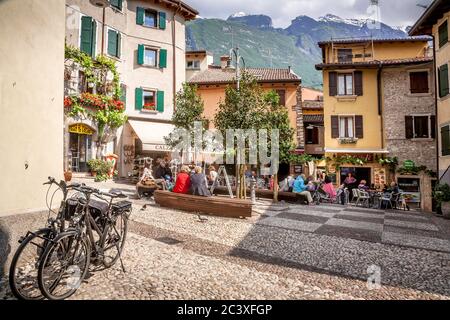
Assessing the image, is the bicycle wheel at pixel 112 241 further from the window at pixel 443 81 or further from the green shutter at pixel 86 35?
the window at pixel 443 81

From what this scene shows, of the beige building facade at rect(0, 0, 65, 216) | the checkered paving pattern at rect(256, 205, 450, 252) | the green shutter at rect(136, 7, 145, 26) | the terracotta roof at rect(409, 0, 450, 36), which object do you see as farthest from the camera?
the green shutter at rect(136, 7, 145, 26)

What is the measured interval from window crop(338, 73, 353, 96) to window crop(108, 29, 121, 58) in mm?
15888

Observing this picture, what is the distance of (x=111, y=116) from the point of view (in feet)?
58.7

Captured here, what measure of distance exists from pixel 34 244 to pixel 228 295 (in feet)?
7.56

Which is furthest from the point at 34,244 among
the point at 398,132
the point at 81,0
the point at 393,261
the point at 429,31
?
the point at 398,132

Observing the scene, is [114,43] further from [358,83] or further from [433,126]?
[433,126]

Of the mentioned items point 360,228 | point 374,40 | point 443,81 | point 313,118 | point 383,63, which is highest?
point 374,40

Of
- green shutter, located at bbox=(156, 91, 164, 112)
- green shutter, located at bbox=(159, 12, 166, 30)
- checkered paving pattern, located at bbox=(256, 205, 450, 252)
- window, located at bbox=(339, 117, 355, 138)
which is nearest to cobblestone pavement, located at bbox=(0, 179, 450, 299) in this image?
checkered paving pattern, located at bbox=(256, 205, 450, 252)

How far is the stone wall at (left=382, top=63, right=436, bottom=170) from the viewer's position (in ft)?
66.7

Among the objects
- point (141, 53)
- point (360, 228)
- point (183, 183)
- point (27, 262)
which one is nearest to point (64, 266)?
point (27, 262)

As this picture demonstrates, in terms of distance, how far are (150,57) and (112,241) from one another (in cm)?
1973

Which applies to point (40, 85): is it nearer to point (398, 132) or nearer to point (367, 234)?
point (367, 234)

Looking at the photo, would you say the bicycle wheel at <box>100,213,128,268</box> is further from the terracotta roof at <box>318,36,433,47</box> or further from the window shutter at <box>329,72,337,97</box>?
the terracotta roof at <box>318,36,433,47</box>

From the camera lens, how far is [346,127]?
73.0 ft
